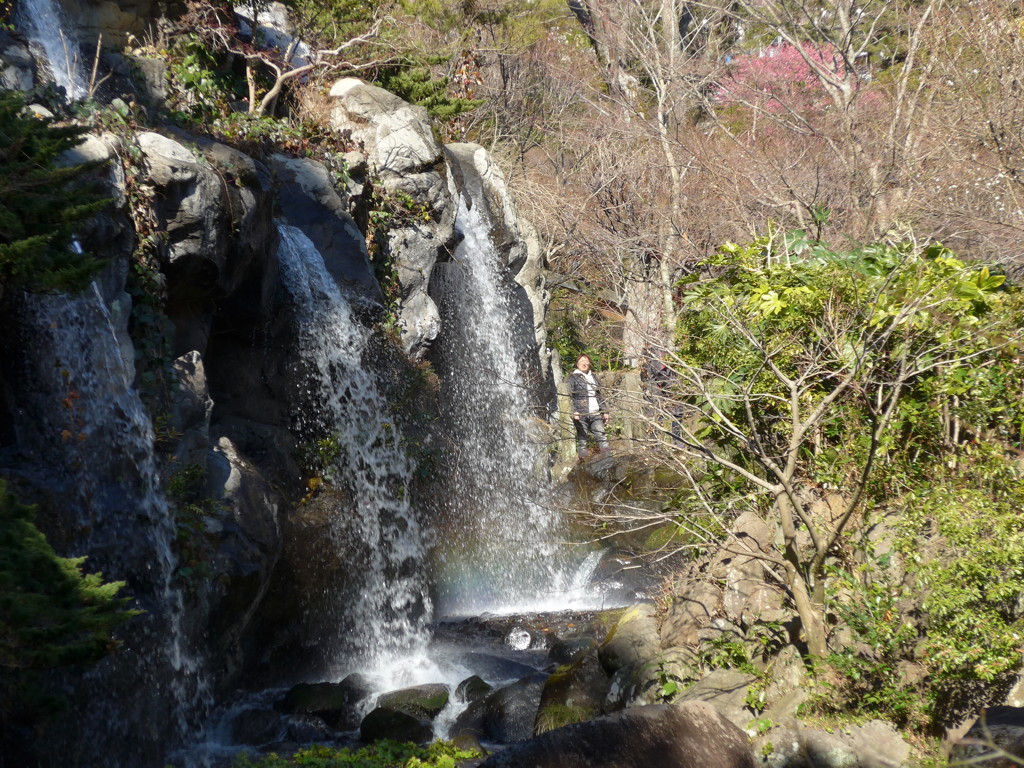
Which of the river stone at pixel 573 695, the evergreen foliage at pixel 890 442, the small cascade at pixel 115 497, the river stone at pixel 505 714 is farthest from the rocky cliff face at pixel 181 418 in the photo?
the evergreen foliage at pixel 890 442

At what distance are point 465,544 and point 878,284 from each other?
7299 mm

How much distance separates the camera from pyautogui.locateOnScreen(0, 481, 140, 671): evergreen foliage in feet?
9.57

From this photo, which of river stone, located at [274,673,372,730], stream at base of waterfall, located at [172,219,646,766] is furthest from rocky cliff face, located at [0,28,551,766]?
river stone, located at [274,673,372,730]

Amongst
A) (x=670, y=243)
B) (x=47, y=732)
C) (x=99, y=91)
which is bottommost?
(x=47, y=732)

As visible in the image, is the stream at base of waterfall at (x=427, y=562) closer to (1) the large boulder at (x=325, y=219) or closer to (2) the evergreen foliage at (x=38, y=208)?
(1) the large boulder at (x=325, y=219)

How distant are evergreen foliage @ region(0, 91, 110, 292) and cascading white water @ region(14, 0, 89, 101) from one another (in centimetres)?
503

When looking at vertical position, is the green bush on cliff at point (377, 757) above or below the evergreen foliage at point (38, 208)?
below

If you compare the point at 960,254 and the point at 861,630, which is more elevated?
the point at 960,254

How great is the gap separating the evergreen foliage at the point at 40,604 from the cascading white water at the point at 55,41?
6.54 meters

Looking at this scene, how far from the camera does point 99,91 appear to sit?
29.0ft

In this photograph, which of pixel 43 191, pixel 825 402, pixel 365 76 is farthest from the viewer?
pixel 365 76

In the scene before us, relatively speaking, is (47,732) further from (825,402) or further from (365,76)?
(365,76)

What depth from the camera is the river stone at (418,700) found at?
670cm

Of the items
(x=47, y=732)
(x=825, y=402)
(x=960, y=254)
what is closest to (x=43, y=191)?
(x=47, y=732)
